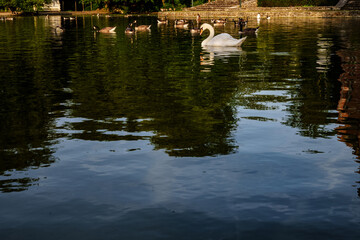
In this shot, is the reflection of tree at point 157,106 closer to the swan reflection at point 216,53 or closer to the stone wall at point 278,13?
the swan reflection at point 216,53

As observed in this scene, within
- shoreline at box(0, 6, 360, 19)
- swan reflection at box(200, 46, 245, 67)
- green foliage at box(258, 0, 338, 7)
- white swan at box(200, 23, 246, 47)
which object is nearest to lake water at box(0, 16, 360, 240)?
swan reflection at box(200, 46, 245, 67)

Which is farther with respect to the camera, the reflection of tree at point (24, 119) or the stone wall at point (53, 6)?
the stone wall at point (53, 6)

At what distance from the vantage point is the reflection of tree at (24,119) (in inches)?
294

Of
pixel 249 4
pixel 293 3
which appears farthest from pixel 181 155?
pixel 249 4

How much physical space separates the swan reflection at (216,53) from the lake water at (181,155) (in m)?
3.88

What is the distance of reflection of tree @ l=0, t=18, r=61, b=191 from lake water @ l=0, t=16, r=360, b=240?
25 millimetres

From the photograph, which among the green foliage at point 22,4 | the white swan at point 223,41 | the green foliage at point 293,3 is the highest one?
the green foliage at point 22,4

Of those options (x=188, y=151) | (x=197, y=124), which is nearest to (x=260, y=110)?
(x=197, y=124)

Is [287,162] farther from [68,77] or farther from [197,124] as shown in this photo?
[68,77]

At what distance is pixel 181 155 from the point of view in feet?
25.4

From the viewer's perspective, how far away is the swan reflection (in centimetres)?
2089

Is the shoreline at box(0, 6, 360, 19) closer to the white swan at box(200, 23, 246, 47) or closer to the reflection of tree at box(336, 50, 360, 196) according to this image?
the white swan at box(200, 23, 246, 47)

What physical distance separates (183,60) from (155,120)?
11444mm

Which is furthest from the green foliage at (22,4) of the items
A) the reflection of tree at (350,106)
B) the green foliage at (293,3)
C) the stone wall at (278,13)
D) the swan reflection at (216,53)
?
the reflection of tree at (350,106)
